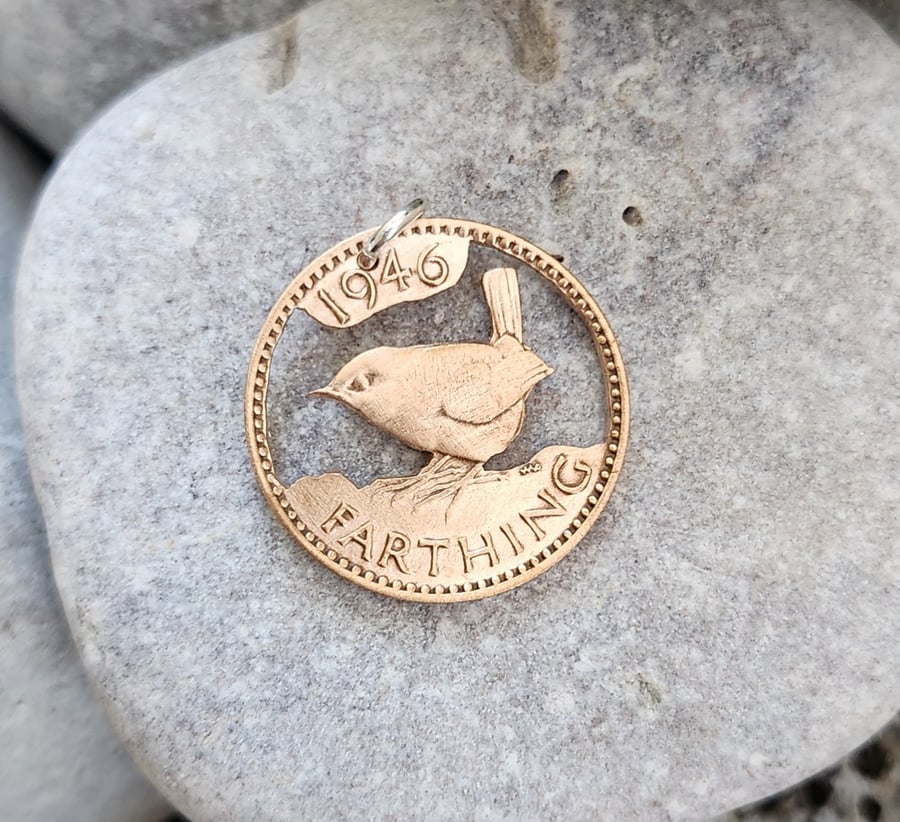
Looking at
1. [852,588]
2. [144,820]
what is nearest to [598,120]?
[852,588]

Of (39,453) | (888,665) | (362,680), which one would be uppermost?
(39,453)

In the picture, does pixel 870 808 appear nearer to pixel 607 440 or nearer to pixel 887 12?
pixel 607 440

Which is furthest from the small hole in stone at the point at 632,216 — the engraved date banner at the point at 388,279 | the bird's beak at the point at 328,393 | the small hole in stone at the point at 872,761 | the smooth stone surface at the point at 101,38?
the small hole in stone at the point at 872,761

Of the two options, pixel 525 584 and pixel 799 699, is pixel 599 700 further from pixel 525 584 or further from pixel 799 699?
pixel 799 699

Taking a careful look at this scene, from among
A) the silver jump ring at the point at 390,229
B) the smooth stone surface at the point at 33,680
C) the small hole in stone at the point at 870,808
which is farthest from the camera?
the small hole in stone at the point at 870,808

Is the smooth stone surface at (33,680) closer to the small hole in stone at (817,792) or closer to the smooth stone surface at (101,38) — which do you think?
the smooth stone surface at (101,38)

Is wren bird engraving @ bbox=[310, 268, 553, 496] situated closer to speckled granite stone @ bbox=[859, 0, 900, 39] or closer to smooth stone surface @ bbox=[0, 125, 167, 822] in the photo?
smooth stone surface @ bbox=[0, 125, 167, 822]

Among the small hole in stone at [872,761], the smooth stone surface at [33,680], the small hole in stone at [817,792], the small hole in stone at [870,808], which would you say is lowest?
the small hole in stone at [870,808]
